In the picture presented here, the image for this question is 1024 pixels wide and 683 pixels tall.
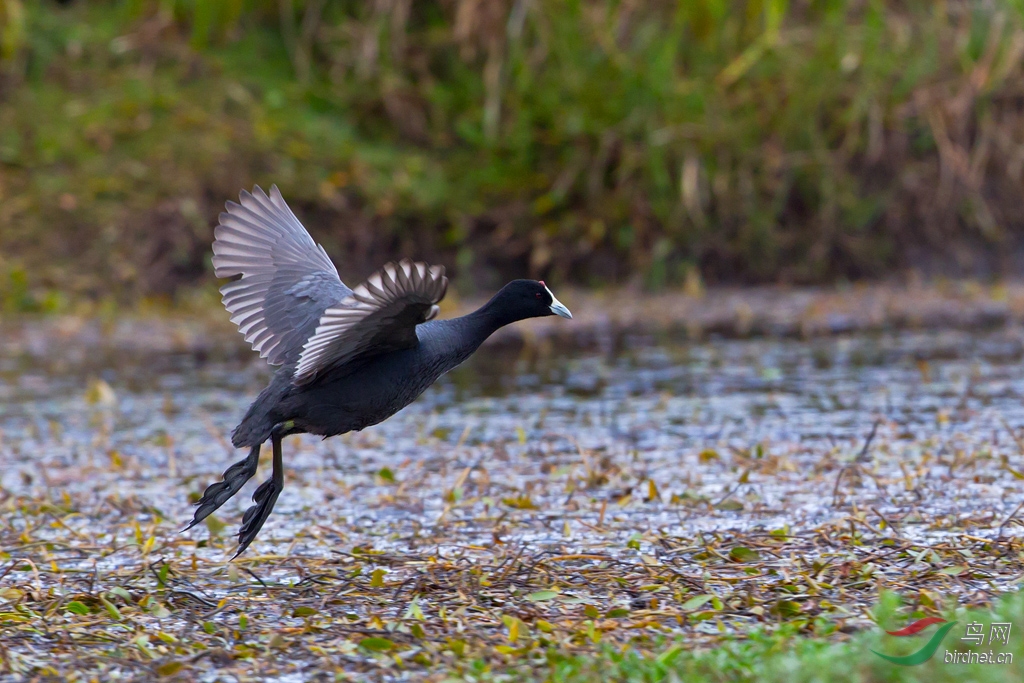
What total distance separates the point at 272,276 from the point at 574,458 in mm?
1771

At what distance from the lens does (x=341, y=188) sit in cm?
1143

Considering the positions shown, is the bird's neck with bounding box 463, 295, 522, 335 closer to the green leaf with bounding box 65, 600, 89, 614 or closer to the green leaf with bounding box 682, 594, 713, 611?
the green leaf with bounding box 682, 594, 713, 611

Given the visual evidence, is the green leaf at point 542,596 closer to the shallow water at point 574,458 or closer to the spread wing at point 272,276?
the shallow water at point 574,458

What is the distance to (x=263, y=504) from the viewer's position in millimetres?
4746

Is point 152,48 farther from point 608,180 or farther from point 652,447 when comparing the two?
point 652,447

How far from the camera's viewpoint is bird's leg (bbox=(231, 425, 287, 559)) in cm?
469

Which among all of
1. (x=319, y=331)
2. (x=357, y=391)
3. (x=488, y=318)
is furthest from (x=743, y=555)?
(x=319, y=331)

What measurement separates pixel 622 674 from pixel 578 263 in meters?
8.16

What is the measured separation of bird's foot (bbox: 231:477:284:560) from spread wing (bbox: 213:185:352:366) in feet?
1.63

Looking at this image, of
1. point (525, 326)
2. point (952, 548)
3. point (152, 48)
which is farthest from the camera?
point (152, 48)

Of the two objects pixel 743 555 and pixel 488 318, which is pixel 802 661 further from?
pixel 488 318

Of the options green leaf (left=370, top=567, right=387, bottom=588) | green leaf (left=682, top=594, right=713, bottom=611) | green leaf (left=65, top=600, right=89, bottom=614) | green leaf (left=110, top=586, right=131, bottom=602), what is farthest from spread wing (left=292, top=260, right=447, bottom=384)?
green leaf (left=682, top=594, right=713, bottom=611)

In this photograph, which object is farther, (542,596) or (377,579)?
(377,579)

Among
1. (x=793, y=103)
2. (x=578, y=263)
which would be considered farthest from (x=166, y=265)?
(x=793, y=103)
